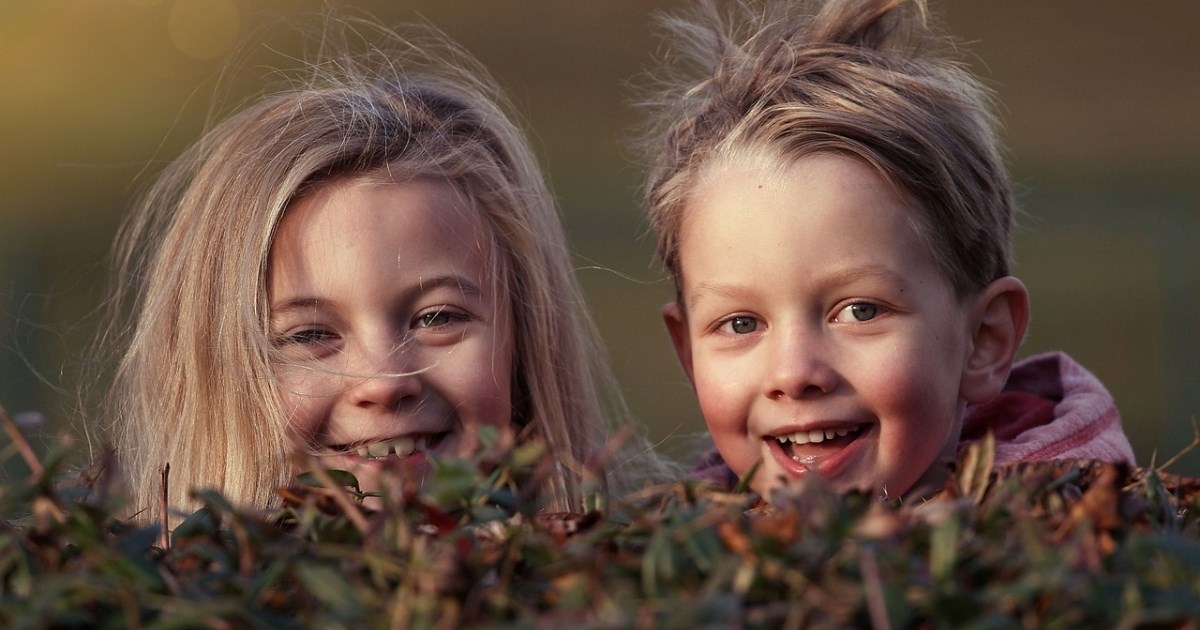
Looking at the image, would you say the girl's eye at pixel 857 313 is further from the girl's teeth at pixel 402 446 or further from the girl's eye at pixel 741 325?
the girl's teeth at pixel 402 446

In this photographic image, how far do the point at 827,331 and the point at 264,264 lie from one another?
79 centimetres

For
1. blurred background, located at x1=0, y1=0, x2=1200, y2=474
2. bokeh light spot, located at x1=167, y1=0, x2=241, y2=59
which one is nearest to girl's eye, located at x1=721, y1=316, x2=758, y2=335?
blurred background, located at x1=0, y1=0, x2=1200, y2=474

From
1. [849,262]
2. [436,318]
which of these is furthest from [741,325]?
[436,318]

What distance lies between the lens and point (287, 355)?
5.95ft

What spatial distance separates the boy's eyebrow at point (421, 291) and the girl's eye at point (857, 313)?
0.54 meters

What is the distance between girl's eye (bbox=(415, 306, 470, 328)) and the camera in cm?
183

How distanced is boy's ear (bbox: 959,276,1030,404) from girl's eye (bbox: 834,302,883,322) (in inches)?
8.0

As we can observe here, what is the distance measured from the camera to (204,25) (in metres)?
6.20

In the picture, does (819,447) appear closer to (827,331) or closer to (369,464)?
(827,331)

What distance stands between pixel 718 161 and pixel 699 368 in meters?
0.30

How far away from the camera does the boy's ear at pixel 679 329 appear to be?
1.89 meters

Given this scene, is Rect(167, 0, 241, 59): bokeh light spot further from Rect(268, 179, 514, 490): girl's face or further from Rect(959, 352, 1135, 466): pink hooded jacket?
Rect(959, 352, 1135, 466): pink hooded jacket

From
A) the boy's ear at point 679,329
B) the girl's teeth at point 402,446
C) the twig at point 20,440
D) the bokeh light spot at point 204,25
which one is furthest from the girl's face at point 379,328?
the bokeh light spot at point 204,25

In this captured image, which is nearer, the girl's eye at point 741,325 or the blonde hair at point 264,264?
the girl's eye at point 741,325
